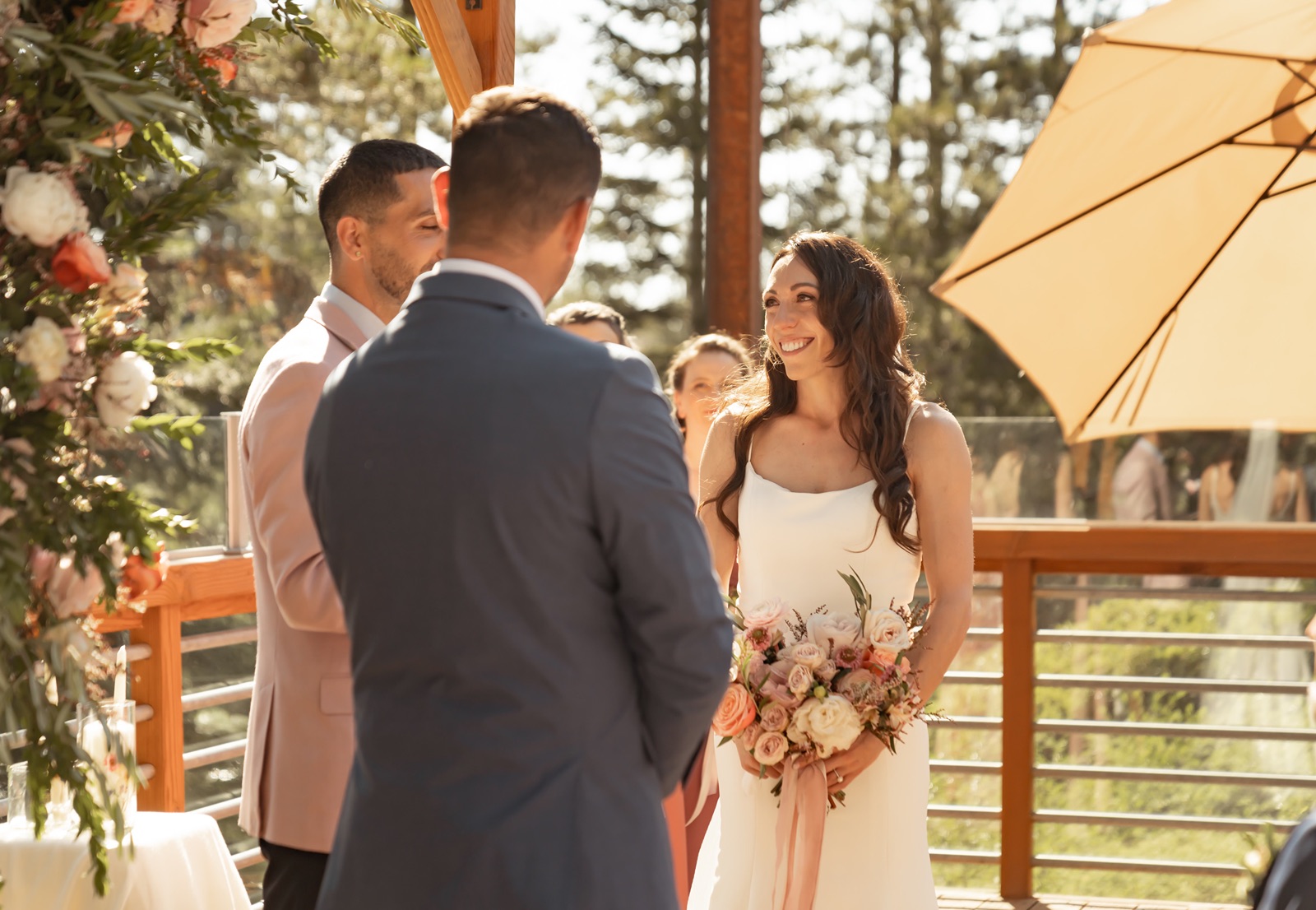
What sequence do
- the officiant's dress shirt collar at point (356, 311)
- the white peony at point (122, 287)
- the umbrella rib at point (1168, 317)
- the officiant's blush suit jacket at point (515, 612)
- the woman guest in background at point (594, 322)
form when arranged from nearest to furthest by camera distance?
the officiant's blush suit jacket at point (515, 612) < the white peony at point (122, 287) < the officiant's dress shirt collar at point (356, 311) < the umbrella rib at point (1168, 317) < the woman guest in background at point (594, 322)

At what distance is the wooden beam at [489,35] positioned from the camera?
3.73m

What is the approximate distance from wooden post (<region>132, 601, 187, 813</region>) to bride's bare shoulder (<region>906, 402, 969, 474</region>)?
221 cm

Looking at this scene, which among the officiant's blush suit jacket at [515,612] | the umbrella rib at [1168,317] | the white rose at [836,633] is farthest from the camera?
the umbrella rib at [1168,317]

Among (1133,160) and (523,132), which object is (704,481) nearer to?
(1133,160)

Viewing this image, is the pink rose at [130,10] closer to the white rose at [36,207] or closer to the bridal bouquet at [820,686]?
the white rose at [36,207]

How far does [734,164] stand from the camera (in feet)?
19.2

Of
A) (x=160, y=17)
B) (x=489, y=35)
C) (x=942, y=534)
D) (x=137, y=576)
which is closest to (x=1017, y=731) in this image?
(x=942, y=534)

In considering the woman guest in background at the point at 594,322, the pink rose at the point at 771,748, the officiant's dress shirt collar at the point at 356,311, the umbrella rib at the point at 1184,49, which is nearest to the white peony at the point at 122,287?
the officiant's dress shirt collar at the point at 356,311

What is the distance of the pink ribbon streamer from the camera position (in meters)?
3.02

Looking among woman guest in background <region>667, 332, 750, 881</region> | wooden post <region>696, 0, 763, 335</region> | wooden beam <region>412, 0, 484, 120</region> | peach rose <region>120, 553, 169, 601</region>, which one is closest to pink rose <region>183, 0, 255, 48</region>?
peach rose <region>120, 553, 169, 601</region>

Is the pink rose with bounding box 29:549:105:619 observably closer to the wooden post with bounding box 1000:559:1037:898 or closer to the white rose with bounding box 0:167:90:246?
the white rose with bounding box 0:167:90:246

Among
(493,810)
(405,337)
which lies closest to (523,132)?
(405,337)

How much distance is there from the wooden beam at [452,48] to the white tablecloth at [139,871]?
5.85 feet

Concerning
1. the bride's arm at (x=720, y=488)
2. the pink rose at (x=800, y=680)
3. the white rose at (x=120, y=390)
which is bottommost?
the pink rose at (x=800, y=680)
